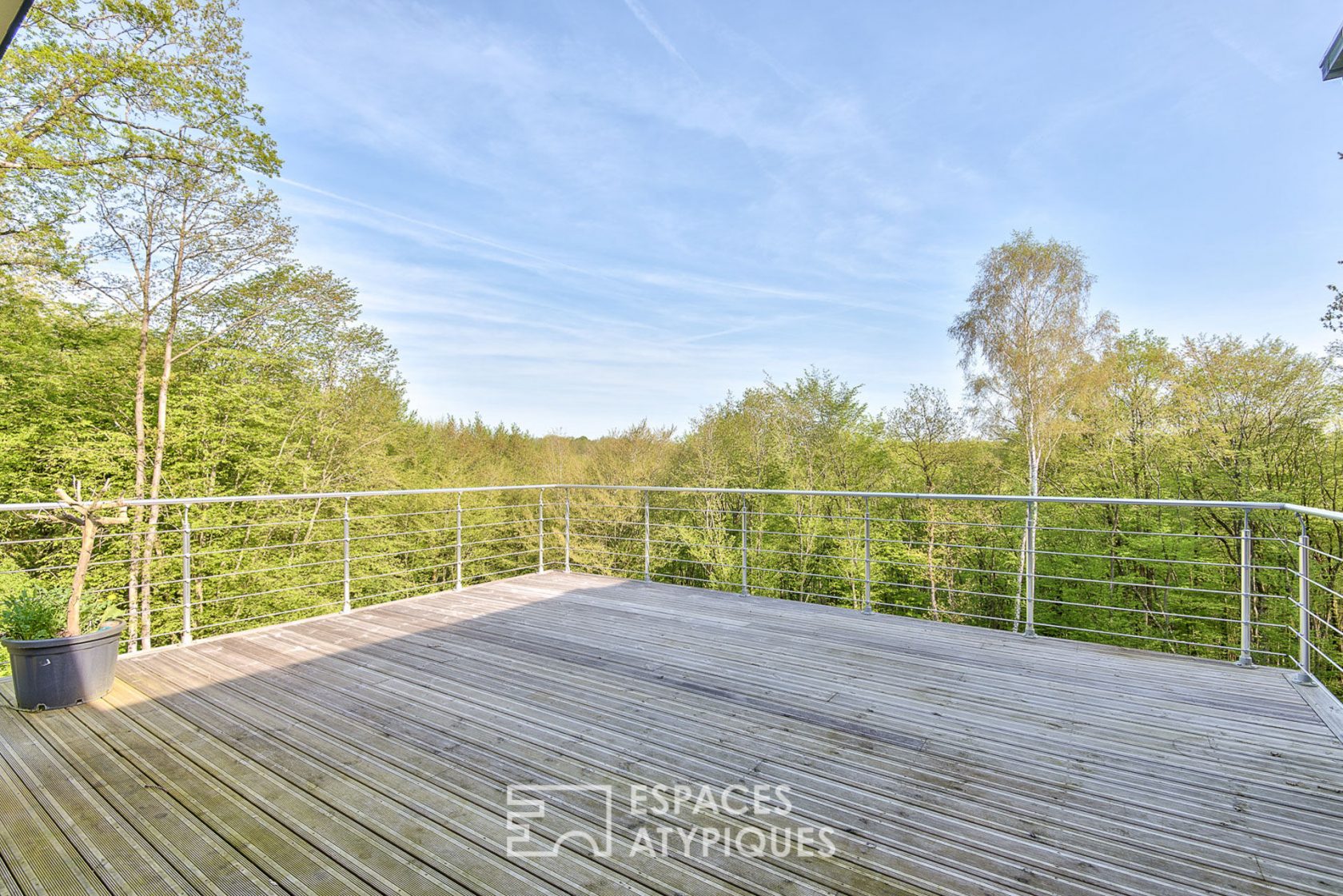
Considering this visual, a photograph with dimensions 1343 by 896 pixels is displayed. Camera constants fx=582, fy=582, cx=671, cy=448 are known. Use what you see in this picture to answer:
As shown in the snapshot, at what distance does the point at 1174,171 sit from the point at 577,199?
9370 millimetres

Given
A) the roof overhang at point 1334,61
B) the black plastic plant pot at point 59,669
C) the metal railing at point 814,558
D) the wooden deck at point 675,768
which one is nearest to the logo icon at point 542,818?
the wooden deck at point 675,768

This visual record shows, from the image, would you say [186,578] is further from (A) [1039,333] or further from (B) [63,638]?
(A) [1039,333]

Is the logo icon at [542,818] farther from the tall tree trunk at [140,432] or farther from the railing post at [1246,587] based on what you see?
the tall tree trunk at [140,432]

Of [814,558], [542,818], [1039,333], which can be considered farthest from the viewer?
[1039,333]

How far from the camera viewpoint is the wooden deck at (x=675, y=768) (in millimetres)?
1382

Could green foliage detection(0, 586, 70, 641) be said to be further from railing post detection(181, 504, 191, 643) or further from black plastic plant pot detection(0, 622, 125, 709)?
railing post detection(181, 504, 191, 643)

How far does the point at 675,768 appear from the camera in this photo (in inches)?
73.4

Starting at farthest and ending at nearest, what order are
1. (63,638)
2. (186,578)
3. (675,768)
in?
(186,578), (63,638), (675,768)

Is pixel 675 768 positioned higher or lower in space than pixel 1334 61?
lower

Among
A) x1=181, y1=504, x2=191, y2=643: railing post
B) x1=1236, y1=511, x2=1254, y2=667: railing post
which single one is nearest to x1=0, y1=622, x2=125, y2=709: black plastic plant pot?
x1=181, y1=504, x2=191, y2=643: railing post

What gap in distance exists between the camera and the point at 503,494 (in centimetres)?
1531

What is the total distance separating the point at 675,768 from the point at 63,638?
8.52 feet

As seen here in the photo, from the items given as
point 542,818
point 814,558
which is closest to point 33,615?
point 542,818

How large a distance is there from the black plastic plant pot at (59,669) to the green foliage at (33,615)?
0.06 m
